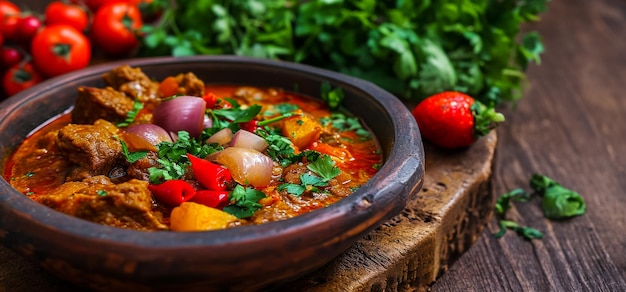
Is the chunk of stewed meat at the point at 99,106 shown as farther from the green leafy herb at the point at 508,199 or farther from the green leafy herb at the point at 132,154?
the green leafy herb at the point at 508,199

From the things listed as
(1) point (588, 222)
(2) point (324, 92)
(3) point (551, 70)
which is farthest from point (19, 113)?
(3) point (551, 70)

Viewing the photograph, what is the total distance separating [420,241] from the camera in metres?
3.14

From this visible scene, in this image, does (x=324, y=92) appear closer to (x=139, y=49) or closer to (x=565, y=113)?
Result: (x=139, y=49)

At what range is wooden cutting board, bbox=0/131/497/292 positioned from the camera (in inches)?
113

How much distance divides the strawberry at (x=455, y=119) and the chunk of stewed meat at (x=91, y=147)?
1707mm

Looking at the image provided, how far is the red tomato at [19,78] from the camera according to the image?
15.8 ft

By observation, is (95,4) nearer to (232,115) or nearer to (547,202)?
(232,115)

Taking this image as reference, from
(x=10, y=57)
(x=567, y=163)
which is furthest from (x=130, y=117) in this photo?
(x=567, y=163)

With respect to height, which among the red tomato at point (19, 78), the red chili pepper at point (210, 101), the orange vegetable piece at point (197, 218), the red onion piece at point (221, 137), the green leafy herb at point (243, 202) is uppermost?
the orange vegetable piece at point (197, 218)

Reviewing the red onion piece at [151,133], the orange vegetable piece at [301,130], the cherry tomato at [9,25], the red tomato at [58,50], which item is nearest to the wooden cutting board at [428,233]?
the orange vegetable piece at [301,130]

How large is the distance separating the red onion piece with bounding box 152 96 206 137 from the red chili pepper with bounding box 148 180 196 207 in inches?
21.1

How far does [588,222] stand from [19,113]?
125 inches

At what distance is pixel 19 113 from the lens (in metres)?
3.43

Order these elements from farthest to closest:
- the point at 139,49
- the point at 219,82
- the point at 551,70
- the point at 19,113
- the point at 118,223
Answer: the point at 551,70 < the point at 139,49 < the point at 219,82 < the point at 19,113 < the point at 118,223
